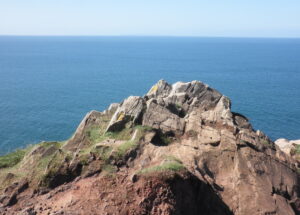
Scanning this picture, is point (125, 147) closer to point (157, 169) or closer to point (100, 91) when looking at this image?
point (157, 169)

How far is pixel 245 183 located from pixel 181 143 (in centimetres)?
624

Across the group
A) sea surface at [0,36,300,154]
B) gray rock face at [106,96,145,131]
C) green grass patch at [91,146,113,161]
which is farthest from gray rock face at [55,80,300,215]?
sea surface at [0,36,300,154]

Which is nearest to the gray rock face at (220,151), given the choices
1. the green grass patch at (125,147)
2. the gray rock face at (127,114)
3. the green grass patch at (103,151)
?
the gray rock face at (127,114)

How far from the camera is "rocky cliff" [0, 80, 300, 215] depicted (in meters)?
20.2

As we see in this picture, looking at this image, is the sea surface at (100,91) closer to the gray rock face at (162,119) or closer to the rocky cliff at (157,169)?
the rocky cliff at (157,169)

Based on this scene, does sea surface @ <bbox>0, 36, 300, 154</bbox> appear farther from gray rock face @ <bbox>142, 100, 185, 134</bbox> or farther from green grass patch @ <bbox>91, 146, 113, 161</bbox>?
green grass patch @ <bbox>91, 146, 113, 161</bbox>

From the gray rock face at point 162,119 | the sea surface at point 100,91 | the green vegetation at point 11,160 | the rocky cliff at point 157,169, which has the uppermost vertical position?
the gray rock face at point 162,119

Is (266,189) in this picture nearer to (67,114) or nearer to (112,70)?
(67,114)

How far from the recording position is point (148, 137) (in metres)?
26.5

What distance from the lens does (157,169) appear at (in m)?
21.0

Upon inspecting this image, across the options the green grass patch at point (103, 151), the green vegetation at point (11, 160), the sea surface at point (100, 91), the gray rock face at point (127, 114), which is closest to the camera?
the green grass patch at point (103, 151)

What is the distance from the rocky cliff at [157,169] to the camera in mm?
20172

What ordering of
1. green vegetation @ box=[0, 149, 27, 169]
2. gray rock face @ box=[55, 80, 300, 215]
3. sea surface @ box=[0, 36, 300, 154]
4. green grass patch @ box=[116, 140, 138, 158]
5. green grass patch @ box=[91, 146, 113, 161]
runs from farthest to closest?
sea surface @ box=[0, 36, 300, 154] < green vegetation @ box=[0, 149, 27, 169] < green grass patch @ box=[116, 140, 138, 158] < green grass patch @ box=[91, 146, 113, 161] < gray rock face @ box=[55, 80, 300, 215]

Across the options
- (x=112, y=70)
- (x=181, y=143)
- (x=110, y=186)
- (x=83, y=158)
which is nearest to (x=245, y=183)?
(x=181, y=143)
